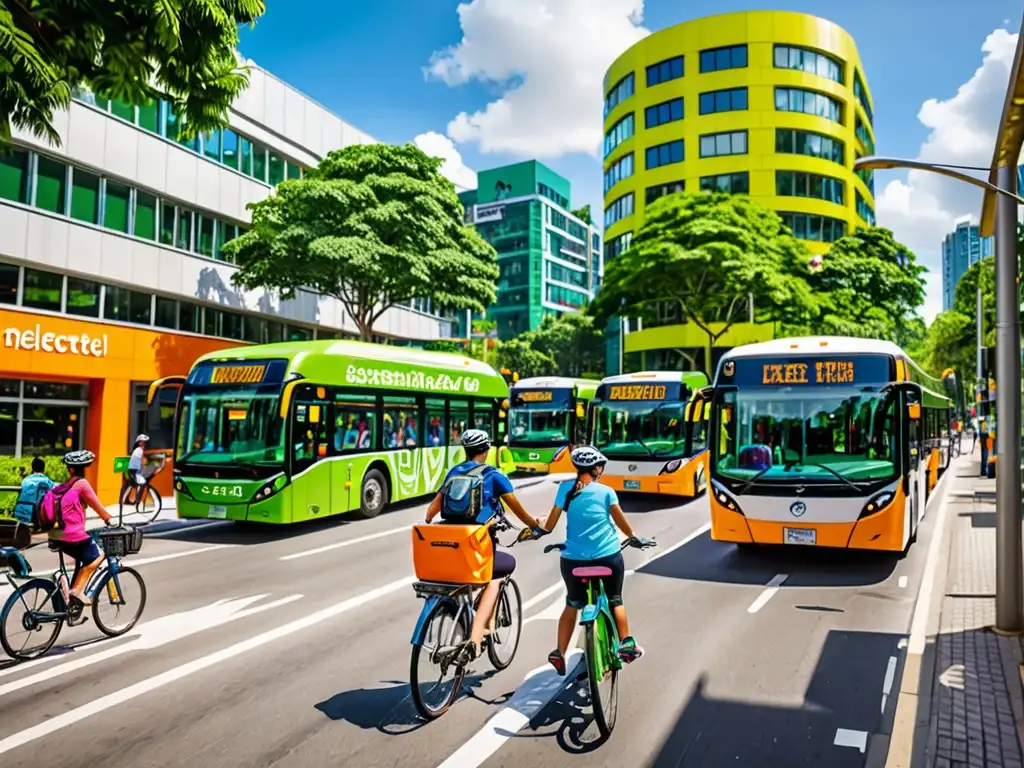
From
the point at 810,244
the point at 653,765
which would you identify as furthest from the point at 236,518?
the point at 810,244

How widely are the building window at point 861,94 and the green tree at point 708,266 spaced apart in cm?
2513

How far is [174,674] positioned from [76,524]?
6.44ft

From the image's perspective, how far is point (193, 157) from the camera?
25406 mm

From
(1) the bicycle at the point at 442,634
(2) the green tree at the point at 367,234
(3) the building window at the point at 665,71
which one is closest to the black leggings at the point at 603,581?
(1) the bicycle at the point at 442,634

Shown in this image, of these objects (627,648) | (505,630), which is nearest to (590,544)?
(627,648)

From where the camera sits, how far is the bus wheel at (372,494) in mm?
15509

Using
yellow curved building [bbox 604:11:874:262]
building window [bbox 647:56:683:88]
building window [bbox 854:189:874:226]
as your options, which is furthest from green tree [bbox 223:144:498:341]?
building window [bbox 854:189:874:226]

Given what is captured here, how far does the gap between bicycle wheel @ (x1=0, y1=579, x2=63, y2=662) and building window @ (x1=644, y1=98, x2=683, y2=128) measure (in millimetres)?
51646

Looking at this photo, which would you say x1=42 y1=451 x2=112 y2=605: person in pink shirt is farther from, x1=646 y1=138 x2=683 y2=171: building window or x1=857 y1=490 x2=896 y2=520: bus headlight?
x1=646 y1=138 x2=683 y2=171: building window

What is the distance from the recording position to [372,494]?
15.9 meters

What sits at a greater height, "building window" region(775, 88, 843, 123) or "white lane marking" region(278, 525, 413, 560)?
"building window" region(775, 88, 843, 123)

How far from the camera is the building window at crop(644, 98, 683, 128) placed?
52594 millimetres

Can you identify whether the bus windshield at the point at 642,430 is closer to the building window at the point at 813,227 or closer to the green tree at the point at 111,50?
the green tree at the point at 111,50

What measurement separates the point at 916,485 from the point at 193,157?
23.0m
